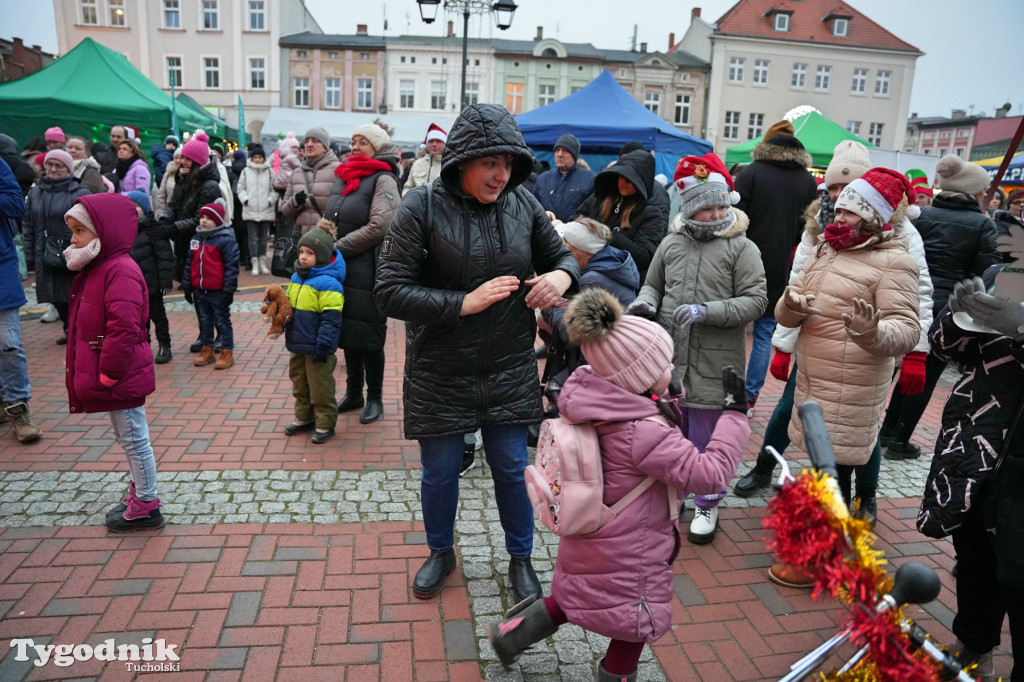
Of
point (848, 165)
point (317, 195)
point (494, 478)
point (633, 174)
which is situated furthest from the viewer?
point (317, 195)

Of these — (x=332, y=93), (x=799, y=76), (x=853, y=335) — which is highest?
(x=799, y=76)

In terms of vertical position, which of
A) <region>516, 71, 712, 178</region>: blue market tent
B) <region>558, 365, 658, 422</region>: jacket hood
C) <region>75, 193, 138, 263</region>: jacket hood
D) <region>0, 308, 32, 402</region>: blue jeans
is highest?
<region>516, 71, 712, 178</region>: blue market tent

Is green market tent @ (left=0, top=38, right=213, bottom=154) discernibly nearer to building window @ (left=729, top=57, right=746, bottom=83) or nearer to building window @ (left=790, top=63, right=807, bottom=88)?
building window @ (left=729, top=57, right=746, bottom=83)

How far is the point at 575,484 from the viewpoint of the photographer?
2.16 metres

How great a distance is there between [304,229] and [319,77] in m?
41.2

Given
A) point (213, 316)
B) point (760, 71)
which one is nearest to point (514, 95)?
point (760, 71)

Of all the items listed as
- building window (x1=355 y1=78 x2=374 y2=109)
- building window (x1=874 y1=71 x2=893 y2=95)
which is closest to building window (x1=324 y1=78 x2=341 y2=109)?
building window (x1=355 y1=78 x2=374 y2=109)

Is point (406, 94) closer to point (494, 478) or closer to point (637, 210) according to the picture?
point (637, 210)

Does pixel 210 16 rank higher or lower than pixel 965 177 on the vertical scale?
higher

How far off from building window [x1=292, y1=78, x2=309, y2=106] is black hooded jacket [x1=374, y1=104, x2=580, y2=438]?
44529mm

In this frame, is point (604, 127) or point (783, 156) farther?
point (604, 127)

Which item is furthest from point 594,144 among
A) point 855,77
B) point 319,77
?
point 855,77

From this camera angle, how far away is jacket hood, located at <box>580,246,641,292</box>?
3625 mm

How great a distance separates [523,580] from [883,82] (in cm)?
5314
